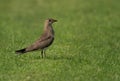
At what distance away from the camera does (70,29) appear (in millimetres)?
26188

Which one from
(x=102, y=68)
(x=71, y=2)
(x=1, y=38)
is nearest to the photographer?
(x=102, y=68)

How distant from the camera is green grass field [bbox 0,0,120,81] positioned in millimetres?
16922

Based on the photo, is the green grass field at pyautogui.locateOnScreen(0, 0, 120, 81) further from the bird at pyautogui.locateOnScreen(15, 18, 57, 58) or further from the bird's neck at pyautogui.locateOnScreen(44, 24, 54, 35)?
the bird's neck at pyautogui.locateOnScreen(44, 24, 54, 35)

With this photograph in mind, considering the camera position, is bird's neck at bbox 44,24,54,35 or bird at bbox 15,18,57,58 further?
bird's neck at bbox 44,24,54,35

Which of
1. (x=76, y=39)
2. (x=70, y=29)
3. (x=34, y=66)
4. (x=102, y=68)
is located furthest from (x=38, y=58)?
(x=70, y=29)

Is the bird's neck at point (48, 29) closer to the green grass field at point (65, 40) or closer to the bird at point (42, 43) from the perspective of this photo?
the bird at point (42, 43)

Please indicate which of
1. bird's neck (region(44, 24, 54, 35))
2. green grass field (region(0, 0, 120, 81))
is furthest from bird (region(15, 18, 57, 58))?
green grass field (region(0, 0, 120, 81))

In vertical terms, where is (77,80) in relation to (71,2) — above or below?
below

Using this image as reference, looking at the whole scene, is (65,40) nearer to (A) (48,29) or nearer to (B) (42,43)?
(A) (48,29)

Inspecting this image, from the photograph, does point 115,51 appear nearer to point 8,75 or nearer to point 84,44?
point 84,44

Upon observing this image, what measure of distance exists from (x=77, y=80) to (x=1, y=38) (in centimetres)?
820

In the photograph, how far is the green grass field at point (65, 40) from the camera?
16.9 meters

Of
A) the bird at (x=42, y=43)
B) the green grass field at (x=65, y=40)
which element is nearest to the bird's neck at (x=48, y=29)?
the bird at (x=42, y=43)

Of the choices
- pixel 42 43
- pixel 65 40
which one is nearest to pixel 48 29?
pixel 42 43
